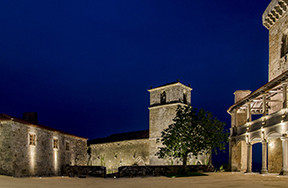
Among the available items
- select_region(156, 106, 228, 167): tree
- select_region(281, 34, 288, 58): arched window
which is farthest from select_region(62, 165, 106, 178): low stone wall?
select_region(281, 34, 288, 58): arched window

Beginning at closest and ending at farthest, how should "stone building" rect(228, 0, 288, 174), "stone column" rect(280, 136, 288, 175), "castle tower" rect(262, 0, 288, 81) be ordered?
"stone column" rect(280, 136, 288, 175), "stone building" rect(228, 0, 288, 174), "castle tower" rect(262, 0, 288, 81)

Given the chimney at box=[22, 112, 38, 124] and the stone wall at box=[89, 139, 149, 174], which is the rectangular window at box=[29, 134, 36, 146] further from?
the stone wall at box=[89, 139, 149, 174]

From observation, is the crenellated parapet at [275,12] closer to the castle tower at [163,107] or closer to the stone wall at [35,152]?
the castle tower at [163,107]

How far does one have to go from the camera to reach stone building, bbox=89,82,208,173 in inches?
1670

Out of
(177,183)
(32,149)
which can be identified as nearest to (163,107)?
(32,149)

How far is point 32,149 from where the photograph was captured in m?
25.9

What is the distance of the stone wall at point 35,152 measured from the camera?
22.9 meters

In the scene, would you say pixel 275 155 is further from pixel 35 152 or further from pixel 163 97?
pixel 163 97

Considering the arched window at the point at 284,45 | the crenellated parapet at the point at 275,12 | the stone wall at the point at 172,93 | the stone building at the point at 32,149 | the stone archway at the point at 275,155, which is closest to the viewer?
the stone building at the point at 32,149

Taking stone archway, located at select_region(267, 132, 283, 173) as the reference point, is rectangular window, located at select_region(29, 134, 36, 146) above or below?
above

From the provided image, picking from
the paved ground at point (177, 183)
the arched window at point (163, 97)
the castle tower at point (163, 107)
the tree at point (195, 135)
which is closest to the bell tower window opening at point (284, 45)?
the tree at point (195, 135)

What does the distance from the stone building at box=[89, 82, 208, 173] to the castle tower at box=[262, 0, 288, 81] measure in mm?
15602

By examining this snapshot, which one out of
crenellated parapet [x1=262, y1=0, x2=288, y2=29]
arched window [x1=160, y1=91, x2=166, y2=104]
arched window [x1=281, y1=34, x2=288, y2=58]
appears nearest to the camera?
crenellated parapet [x1=262, y1=0, x2=288, y2=29]

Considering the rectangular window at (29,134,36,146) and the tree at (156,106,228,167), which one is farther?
the rectangular window at (29,134,36,146)
